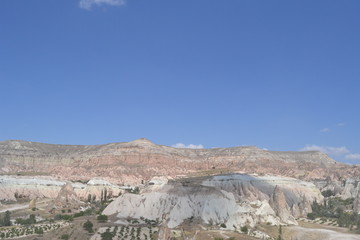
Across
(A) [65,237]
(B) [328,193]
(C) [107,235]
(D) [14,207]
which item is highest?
(B) [328,193]

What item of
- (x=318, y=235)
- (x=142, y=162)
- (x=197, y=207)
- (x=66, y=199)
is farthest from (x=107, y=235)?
(x=142, y=162)

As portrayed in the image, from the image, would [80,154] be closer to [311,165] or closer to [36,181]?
[36,181]

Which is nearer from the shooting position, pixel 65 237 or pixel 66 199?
pixel 65 237

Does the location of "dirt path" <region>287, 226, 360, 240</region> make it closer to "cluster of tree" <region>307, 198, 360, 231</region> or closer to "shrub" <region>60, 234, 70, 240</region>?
"cluster of tree" <region>307, 198, 360, 231</region>

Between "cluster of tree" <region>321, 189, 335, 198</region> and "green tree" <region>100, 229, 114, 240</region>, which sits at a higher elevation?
"cluster of tree" <region>321, 189, 335, 198</region>

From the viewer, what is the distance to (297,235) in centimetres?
6512

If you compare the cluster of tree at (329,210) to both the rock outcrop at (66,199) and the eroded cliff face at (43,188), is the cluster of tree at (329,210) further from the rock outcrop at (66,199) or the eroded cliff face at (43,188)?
the eroded cliff face at (43,188)

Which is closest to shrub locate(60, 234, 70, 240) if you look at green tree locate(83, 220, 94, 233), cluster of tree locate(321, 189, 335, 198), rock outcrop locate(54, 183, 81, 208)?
green tree locate(83, 220, 94, 233)

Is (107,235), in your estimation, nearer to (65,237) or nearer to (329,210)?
(65,237)

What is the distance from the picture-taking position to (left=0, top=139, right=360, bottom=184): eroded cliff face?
146875 millimetres

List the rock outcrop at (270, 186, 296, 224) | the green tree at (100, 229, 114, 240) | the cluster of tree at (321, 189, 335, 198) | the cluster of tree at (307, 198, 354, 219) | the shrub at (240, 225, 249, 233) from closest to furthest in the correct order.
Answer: the green tree at (100, 229, 114, 240), the shrub at (240, 225, 249, 233), the rock outcrop at (270, 186, 296, 224), the cluster of tree at (307, 198, 354, 219), the cluster of tree at (321, 189, 335, 198)

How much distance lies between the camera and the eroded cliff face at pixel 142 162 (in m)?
147

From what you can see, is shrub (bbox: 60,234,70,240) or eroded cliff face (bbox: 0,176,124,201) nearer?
shrub (bbox: 60,234,70,240)

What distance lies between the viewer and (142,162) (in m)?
159
